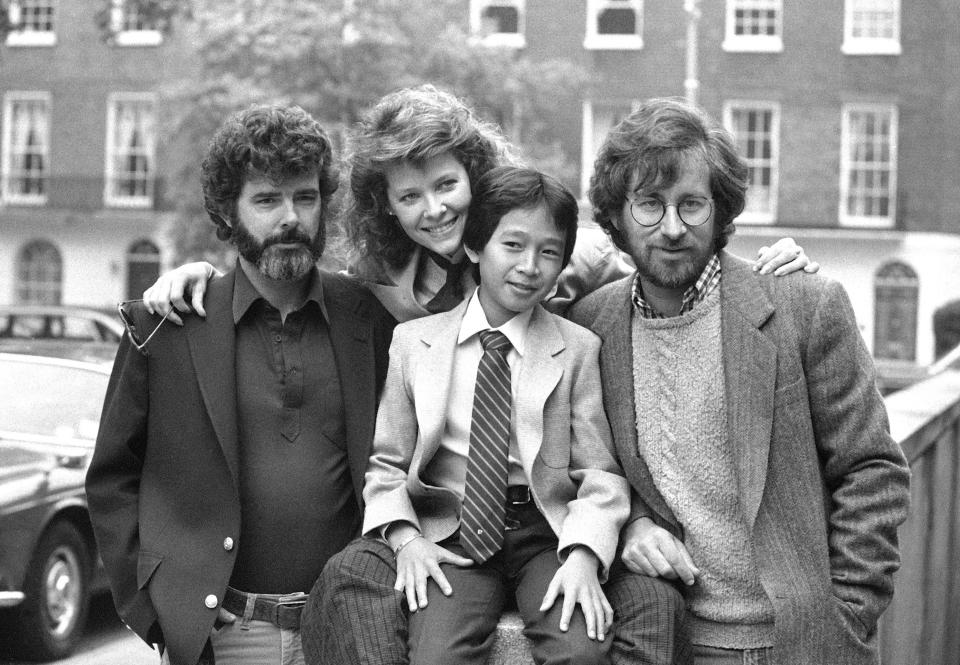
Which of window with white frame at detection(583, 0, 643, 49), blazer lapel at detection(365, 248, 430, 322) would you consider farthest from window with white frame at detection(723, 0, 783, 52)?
blazer lapel at detection(365, 248, 430, 322)

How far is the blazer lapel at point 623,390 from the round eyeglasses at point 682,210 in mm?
276

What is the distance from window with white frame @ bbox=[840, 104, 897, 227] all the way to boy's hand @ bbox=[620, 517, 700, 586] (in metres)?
32.1

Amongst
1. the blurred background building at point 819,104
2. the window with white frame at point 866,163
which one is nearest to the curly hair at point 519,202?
the blurred background building at point 819,104

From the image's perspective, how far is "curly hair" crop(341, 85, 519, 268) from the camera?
12.1 ft

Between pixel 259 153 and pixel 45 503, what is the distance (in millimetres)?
4760

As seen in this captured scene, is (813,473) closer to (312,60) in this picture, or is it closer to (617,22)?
(312,60)

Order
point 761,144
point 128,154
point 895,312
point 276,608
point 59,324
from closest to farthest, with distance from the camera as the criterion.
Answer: point 276,608 → point 59,324 → point 895,312 → point 761,144 → point 128,154

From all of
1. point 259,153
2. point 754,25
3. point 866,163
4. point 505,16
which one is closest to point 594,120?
point 505,16

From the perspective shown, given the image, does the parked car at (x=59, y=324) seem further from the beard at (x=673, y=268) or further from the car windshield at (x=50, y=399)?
the beard at (x=673, y=268)

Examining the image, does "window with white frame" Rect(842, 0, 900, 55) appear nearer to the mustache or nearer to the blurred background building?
the blurred background building

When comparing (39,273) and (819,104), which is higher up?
(819,104)

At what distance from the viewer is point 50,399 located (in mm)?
8188

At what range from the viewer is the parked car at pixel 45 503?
24.1ft

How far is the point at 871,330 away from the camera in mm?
32594
